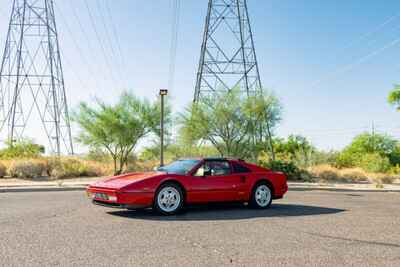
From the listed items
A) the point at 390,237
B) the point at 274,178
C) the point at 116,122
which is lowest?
the point at 390,237

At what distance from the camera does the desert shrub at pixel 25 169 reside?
72.2 feet

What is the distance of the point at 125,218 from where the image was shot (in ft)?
28.4

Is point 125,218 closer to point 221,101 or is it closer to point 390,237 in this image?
point 390,237

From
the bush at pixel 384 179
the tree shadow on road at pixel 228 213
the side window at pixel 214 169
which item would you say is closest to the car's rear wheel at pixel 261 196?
the tree shadow on road at pixel 228 213

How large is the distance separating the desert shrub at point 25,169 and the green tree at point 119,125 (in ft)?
11.2

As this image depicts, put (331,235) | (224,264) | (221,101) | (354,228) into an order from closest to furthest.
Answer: (224,264) < (331,235) < (354,228) < (221,101)

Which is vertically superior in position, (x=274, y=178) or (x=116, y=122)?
(x=116, y=122)

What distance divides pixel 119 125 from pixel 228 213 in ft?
52.1

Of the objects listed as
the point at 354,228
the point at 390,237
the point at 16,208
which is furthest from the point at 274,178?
the point at 16,208

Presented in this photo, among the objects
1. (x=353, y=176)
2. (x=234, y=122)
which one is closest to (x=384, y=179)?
(x=353, y=176)

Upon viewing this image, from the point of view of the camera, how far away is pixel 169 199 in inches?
366

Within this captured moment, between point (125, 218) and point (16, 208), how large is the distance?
3448 millimetres

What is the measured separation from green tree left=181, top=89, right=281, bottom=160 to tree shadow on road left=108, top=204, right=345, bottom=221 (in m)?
14.2

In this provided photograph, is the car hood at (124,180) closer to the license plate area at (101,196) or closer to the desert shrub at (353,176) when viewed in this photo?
the license plate area at (101,196)
